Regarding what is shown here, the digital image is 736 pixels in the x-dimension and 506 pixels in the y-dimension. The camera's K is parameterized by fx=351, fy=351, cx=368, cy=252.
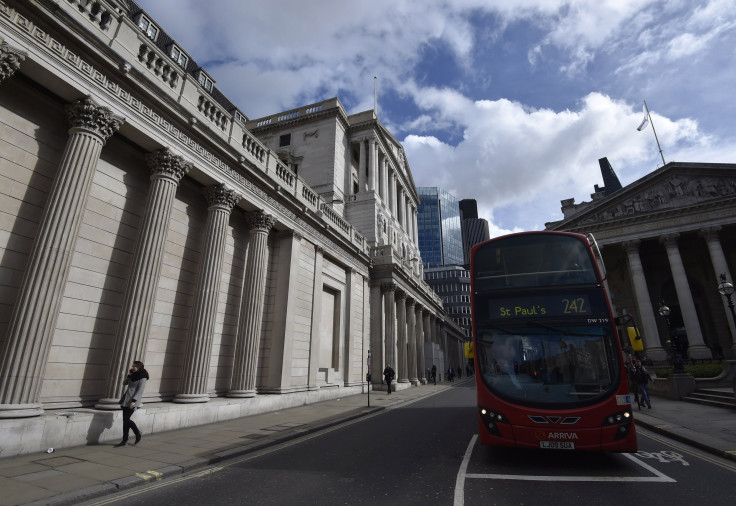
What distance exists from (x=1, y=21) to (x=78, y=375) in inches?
330

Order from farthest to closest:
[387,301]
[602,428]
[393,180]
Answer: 1. [393,180]
2. [387,301]
3. [602,428]

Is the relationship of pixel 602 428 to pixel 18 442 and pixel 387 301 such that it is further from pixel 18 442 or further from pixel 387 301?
pixel 387 301

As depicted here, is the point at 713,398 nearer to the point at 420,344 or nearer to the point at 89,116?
the point at 420,344

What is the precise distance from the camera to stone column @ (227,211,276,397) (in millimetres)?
13672

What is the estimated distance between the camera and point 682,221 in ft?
110

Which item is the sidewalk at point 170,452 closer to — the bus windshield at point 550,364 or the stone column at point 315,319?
the bus windshield at point 550,364

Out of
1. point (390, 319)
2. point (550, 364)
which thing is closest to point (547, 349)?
point (550, 364)

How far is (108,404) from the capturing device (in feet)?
29.2

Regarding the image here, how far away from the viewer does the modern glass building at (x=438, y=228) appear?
455 ft

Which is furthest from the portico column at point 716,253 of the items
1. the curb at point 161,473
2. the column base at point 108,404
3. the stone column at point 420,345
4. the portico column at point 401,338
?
the column base at point 108,404

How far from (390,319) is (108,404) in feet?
71.4

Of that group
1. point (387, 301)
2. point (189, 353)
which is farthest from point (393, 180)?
point (189, 353)

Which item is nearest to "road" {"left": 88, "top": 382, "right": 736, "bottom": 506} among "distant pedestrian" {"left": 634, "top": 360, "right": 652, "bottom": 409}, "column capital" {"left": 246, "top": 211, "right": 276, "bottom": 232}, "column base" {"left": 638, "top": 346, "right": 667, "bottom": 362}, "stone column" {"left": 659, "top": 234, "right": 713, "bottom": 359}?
"distant pedestrian" {"left": 634, "top": 360, "right": 652, "bottom": 409}

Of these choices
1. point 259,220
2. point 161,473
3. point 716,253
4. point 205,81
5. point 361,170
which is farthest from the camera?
point 361,170
